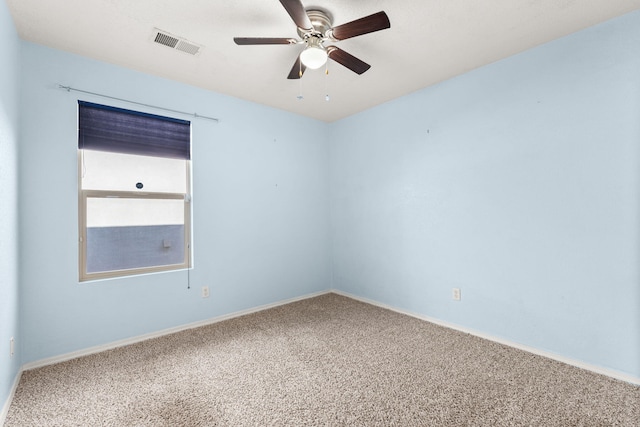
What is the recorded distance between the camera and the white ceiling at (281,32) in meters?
1.98

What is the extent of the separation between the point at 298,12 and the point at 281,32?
2.03 feet

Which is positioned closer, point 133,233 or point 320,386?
point 320,386

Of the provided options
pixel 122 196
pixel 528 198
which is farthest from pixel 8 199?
pixel 528 198

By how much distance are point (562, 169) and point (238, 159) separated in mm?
3129

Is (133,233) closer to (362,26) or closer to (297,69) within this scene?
(297,69)

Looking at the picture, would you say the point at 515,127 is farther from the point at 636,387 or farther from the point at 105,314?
the point at 105,314

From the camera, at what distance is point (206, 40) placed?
2.34 m

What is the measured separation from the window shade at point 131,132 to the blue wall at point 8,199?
0.47 meters

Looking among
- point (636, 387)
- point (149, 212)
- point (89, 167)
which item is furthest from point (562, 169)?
point (89, 167)

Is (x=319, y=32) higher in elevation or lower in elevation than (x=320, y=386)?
higher

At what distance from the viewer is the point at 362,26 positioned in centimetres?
183

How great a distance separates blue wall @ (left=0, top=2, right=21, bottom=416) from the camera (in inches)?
70.4

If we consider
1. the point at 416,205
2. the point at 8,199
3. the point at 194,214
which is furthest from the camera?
the point at 416,205

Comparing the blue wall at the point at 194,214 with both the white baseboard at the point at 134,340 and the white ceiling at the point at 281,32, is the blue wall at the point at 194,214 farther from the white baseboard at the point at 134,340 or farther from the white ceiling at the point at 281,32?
the white ceiling at the point at 281,32
